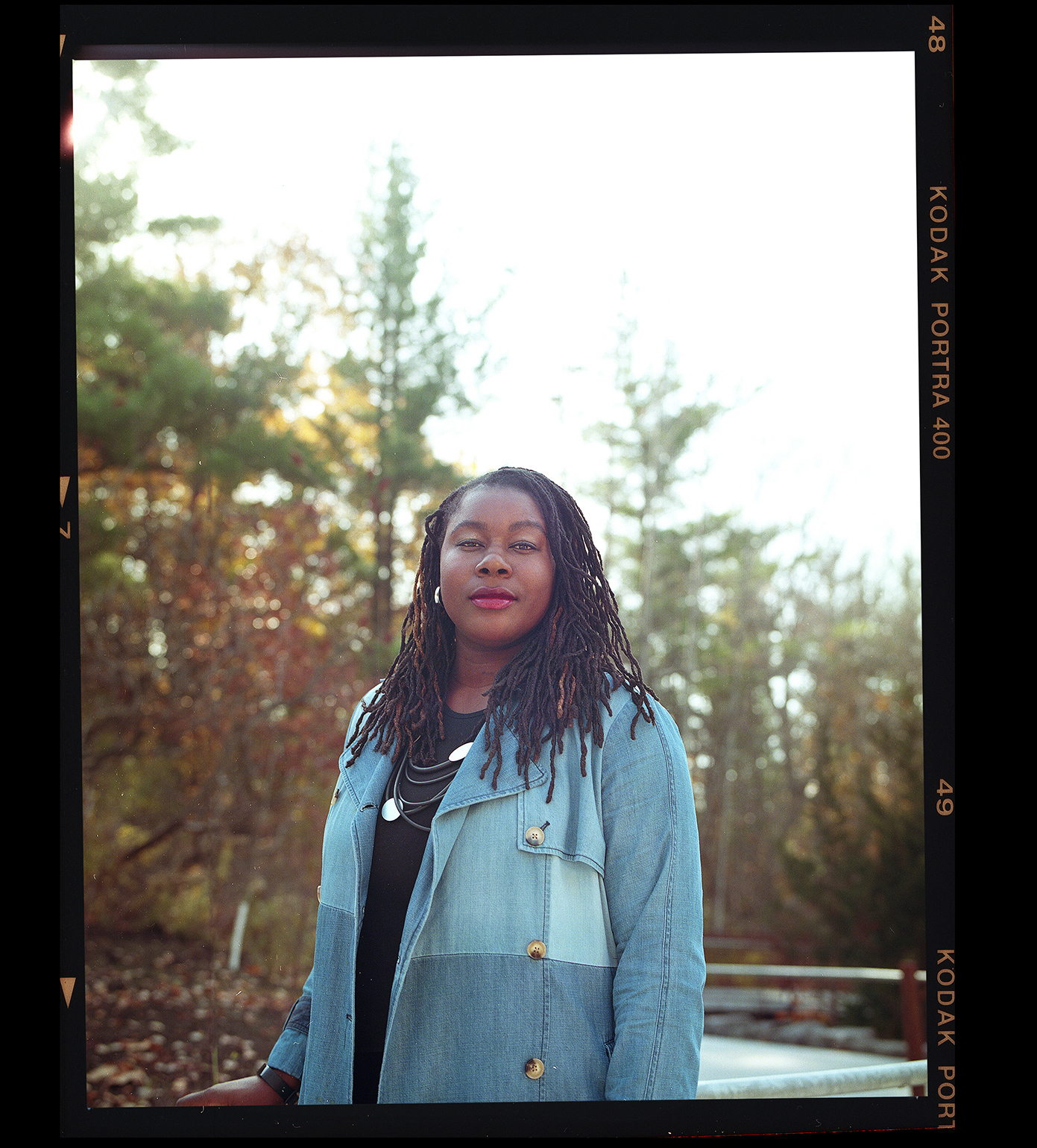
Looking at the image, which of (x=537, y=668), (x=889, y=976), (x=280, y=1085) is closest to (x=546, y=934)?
(x=537, y=668)

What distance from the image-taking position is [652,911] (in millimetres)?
1965

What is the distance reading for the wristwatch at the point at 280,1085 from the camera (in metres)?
2.31

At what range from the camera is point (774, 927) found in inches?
151

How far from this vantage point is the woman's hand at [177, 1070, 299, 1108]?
2.35 meters

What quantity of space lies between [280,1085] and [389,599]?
2258mm

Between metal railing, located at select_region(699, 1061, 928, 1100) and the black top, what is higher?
the black top

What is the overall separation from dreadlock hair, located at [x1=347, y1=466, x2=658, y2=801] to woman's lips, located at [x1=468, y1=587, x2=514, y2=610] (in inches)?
4.0

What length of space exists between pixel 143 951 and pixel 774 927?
3758mm

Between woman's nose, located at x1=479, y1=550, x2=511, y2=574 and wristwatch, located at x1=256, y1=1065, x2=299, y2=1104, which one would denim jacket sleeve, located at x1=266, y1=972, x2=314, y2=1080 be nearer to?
wristwatch, located at x1=256, y1=1065, x2=299, y2=1104

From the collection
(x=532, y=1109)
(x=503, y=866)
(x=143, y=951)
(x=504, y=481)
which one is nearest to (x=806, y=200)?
(x=504, y=481)

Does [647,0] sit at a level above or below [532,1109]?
above

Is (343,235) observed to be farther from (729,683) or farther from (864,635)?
(864,635)

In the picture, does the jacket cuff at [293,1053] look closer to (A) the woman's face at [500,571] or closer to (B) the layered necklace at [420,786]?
(B) the layered necklace at [420,786]

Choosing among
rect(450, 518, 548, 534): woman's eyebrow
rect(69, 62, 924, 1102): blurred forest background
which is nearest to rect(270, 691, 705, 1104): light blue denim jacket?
rect(450, 518, 548, 534): woman's eyebrow
